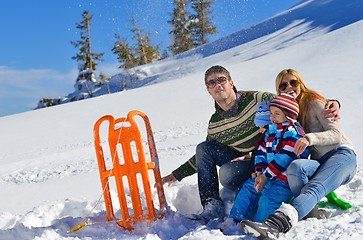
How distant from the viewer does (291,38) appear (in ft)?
91.2

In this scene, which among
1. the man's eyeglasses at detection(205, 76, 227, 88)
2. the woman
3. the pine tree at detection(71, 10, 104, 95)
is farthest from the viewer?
the pine tree at detection(71, 10, 104, 95)

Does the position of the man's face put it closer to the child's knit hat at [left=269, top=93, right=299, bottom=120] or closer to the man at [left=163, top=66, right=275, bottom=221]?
the man at [left=163, top=66, right=275, bottom=221]

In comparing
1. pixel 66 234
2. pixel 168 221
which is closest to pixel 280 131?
pixel 168 221

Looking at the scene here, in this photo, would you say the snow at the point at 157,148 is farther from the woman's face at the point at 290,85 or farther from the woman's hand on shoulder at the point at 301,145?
the woman's face at the point at 290,85

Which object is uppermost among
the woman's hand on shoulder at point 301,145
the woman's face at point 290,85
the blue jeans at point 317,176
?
the woman's face at point 290,85

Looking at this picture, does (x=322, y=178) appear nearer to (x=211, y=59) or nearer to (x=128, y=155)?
(x=128, y=155)

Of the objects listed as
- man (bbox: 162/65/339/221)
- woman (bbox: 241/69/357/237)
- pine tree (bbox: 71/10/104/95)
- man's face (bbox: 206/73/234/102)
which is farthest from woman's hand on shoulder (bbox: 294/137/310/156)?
pine tree (bbox: 71/10/104/95)

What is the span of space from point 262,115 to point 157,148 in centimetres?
514

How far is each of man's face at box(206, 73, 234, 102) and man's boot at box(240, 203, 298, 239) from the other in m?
1.08

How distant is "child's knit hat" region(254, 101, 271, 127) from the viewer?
311 cm

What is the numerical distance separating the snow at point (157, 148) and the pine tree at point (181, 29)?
2459cm

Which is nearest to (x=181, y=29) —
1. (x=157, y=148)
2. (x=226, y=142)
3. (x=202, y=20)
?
(x=202, y=20)

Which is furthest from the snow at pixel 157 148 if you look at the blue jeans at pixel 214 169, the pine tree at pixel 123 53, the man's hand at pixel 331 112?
the pine tree at pixel 123 53

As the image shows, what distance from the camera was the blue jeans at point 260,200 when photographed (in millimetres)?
2883
